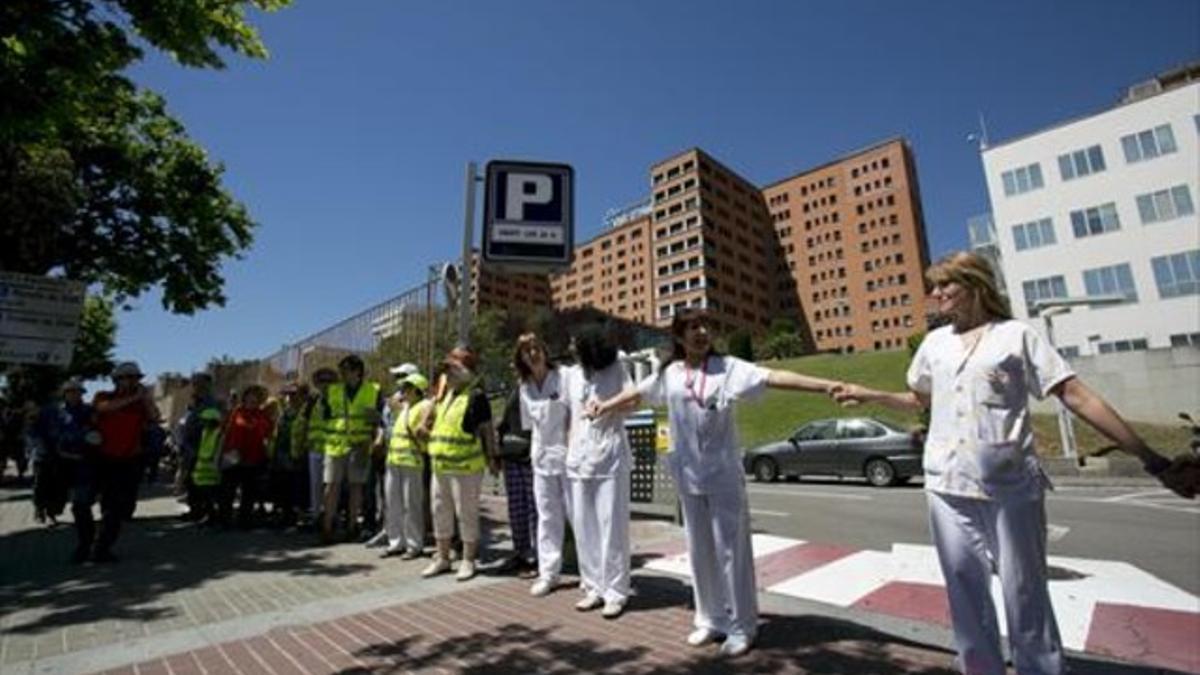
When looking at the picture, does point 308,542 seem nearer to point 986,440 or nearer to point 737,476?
point 737,476

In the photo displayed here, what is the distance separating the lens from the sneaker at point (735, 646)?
4023mm

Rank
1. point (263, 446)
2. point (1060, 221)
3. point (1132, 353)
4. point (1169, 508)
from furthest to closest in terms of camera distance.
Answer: point (1060, 221) → point (1132, 353) → point (1169, 508) → point (263, 446)

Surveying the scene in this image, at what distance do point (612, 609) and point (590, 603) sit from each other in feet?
0.81

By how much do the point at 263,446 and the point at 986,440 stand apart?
9468 mm

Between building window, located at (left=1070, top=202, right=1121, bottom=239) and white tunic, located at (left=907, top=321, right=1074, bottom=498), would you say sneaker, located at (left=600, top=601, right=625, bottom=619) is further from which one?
building window, located at (left=1070, top=202, right=1121, bottom=239)

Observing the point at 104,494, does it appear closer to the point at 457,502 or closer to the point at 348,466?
the point at 348,466

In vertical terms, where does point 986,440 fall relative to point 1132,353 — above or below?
below

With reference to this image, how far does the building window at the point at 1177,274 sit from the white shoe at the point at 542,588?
154 feet

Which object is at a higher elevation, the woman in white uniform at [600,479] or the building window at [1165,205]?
the building window at [1165,205]

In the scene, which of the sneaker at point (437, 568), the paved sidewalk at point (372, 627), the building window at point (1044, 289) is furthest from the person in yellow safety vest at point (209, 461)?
the building window at point (1044, 289)

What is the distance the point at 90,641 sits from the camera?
4664 millimetres

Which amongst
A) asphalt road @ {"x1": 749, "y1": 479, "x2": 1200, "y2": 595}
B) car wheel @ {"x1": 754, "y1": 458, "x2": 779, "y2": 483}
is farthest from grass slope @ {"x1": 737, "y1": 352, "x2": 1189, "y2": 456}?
car wheel @ {"x1": 754, "y1": 458, "x2": 779, "y2": 483}

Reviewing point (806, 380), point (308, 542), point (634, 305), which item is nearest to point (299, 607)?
point (308, 542)

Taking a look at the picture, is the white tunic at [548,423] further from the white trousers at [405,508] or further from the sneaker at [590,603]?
the white trousers at [405,508]
